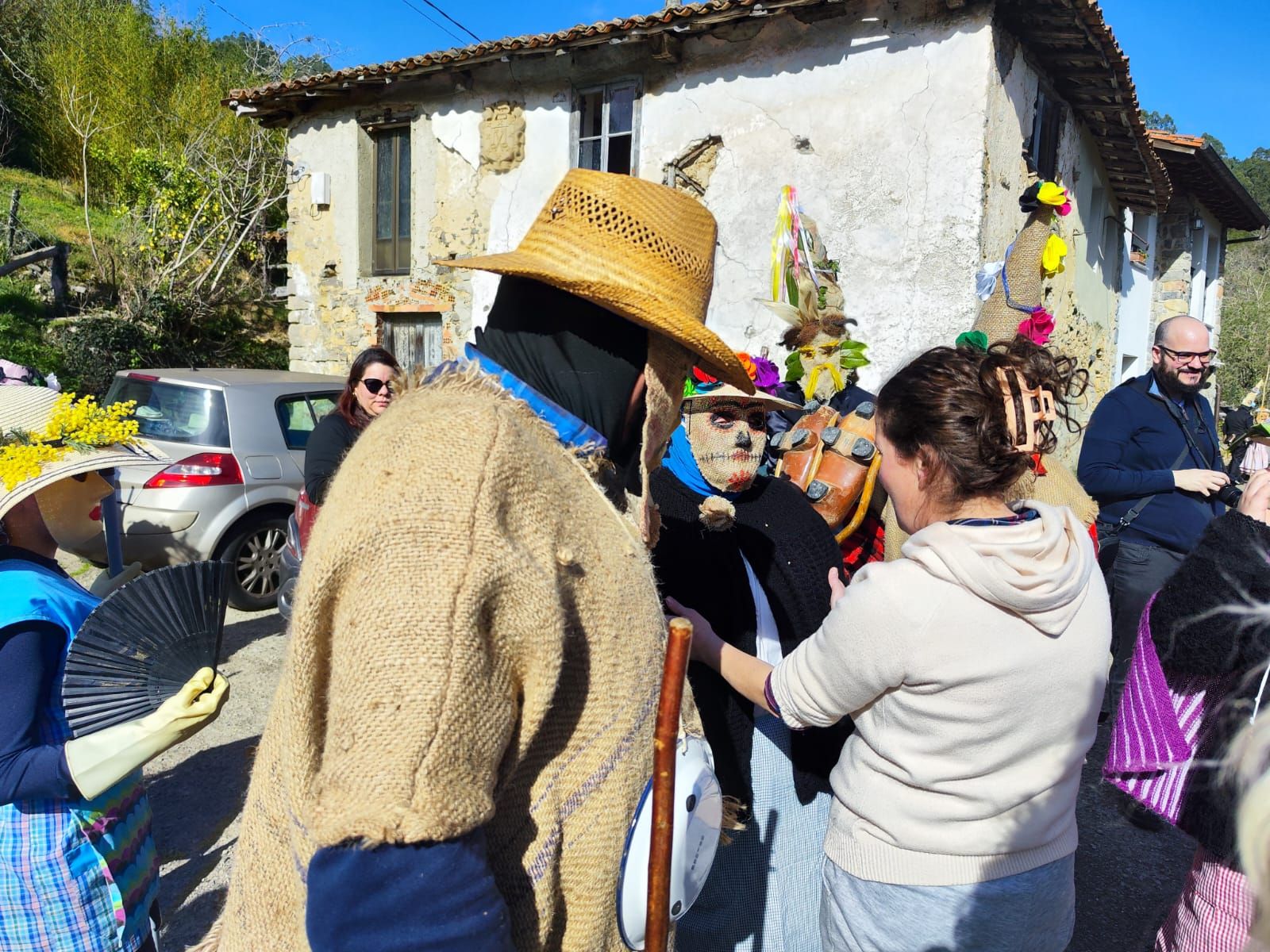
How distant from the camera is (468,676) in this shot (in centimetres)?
78

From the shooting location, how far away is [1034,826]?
1553mm

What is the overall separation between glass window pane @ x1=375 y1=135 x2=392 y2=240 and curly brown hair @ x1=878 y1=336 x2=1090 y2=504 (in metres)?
10.9

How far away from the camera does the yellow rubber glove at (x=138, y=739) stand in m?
1.58

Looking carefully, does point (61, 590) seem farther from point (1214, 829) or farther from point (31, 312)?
point (31, 312)

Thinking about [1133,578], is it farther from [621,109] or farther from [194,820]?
[621,109]

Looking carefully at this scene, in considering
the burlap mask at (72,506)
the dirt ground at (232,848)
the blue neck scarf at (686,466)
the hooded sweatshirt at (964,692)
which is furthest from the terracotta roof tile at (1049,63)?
the burlap mask at (72,506)

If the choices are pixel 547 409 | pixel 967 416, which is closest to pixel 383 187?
pixel 967 416

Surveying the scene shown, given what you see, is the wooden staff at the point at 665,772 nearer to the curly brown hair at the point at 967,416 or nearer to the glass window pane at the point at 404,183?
the curly brown hair at the point at 967,416

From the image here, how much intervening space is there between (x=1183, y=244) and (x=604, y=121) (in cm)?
A: 1161

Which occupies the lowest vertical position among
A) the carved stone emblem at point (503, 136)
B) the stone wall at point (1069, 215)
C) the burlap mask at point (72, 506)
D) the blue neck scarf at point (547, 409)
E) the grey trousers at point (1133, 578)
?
the grey trousers at point (1133, 578)

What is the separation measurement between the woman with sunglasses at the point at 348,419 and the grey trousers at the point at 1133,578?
3.67 m

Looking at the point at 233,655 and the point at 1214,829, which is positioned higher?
the point at 1214,829

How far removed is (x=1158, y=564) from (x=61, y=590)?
4.20m

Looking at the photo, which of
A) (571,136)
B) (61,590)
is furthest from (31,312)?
(61,590)
